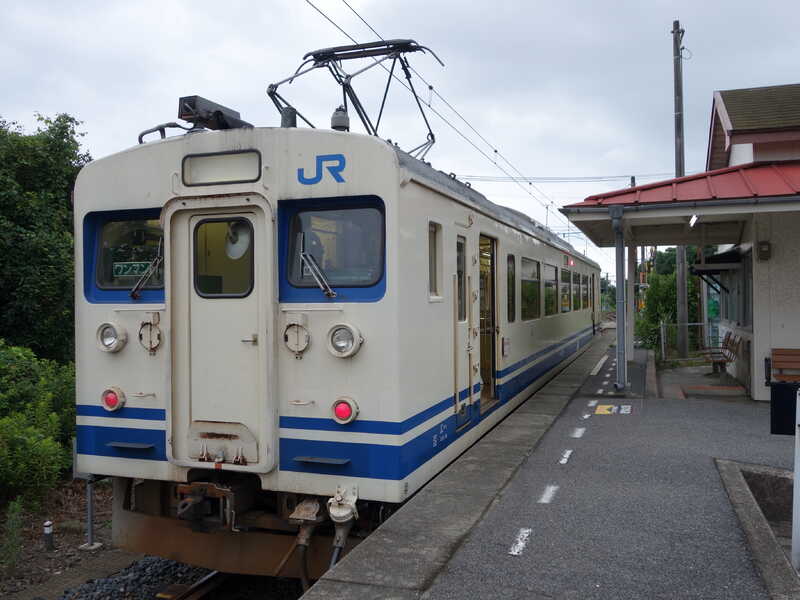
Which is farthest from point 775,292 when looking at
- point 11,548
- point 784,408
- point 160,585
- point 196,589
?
point 11,548

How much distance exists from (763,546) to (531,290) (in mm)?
5965

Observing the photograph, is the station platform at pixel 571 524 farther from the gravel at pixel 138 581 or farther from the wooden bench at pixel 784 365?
the wooden bench at pixel 784 365

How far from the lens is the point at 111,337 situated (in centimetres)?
521

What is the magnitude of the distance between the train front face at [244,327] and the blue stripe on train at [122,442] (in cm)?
1

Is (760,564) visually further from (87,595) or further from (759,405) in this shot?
(759,405)

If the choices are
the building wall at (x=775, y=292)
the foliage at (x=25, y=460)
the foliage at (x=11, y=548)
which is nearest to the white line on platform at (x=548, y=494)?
the foliage at (x=11, y=548)

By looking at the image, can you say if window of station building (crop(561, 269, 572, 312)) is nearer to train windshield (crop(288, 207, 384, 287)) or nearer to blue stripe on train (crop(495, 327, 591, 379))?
blue stripe on train (crop(495, 327, 591, 379))

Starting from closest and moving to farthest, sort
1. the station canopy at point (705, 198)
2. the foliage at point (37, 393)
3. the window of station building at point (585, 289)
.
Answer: the foliage at point (37, 393) → the station canopy at point (705, 198) → the window of station building at point (585, 289)

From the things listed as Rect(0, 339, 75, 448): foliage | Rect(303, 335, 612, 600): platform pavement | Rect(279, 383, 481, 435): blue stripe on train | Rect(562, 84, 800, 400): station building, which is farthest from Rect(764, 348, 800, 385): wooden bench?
Rect(0, 339, 75, 448): foliage

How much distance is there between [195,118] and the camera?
518cm

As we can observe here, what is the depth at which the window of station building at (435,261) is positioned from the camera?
5516 millimetres

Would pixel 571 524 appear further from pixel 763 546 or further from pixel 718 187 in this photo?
pixel 718 187

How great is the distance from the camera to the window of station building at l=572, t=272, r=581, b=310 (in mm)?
16031

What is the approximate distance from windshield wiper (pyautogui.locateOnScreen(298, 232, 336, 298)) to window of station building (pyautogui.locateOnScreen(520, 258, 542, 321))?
5015mm
